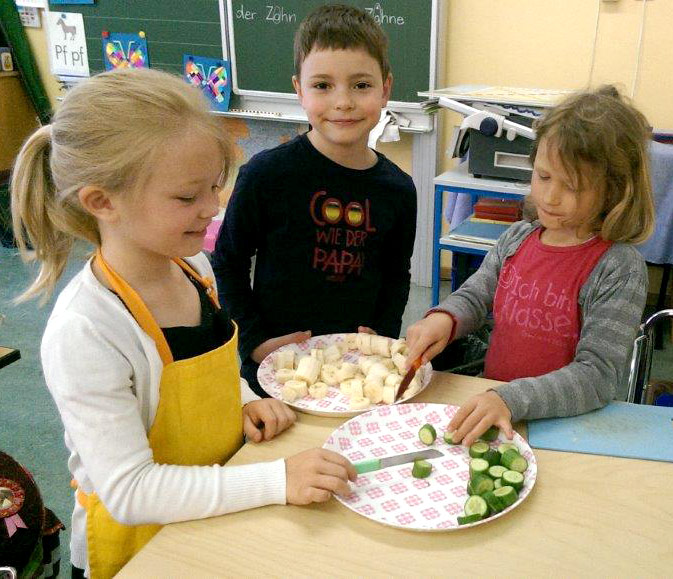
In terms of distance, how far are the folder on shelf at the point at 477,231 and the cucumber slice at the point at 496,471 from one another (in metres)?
1.95

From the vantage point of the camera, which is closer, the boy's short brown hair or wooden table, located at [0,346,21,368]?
the boy's short brown hair

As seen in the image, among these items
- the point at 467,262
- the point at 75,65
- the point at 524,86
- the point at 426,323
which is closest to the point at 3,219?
the point at 75,65

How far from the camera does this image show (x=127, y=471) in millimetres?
874

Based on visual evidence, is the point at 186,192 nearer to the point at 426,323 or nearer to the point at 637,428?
the point at 426,323

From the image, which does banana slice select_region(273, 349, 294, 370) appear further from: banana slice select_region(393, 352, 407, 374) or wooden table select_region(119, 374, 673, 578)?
wooden table select_region(119, 374, 673, 578)

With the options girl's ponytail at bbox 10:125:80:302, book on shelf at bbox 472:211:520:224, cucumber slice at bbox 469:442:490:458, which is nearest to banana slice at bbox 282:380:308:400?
cucumber slice at bbox 469:442:490:458

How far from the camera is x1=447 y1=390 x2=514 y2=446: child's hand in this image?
1020 millimetres

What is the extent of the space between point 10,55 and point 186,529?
460 cm

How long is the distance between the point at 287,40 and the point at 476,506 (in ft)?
10.5

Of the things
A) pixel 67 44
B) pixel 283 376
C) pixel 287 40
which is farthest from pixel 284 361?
pixel 67 44

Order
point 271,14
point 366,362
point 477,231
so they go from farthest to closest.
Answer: point 271,14 < point 477,231 < point 366,362

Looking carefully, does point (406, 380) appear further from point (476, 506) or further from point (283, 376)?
point (476, 506)

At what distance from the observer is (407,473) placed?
3.16 feet

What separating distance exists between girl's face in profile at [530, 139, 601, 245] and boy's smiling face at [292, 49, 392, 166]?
41 cm
